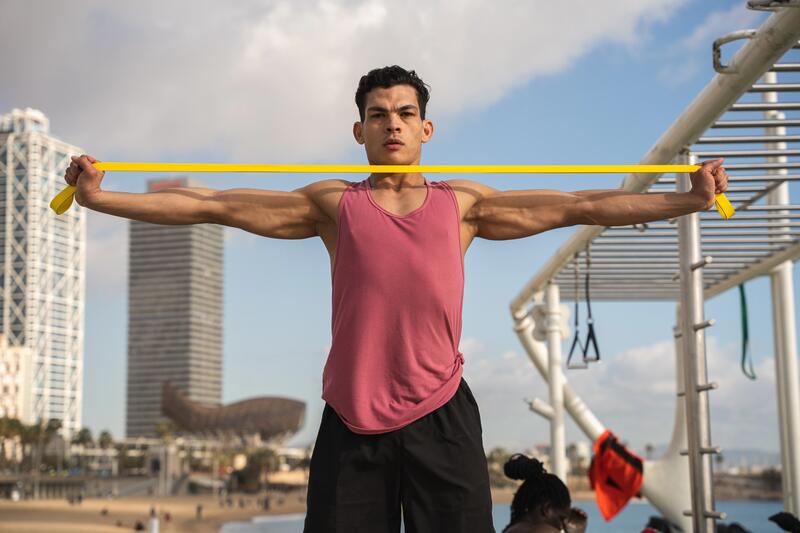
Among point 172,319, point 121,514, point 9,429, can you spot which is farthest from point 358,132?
point 172,319

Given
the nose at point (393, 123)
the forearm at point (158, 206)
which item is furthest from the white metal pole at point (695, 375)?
the forearm at point (158, 206)

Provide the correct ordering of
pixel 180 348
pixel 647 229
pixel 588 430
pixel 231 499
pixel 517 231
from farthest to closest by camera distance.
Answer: pixel 180 348, pixel 231 499, pixel 588 430, pixel 647 229, pixel 517 231

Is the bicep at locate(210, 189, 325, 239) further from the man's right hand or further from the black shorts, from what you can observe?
the black shorts

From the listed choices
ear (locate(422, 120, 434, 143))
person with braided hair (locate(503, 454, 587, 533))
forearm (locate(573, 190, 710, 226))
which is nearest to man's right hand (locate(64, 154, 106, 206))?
ear (locate(422, 120, 434, 143))

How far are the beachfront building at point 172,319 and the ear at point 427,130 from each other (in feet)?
588

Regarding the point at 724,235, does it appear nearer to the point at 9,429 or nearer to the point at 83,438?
the point at 9,429

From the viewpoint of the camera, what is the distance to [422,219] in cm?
297

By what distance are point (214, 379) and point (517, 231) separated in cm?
18481

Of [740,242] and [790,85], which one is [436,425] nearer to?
[790,85]

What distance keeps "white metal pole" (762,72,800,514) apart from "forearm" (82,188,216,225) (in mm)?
6868

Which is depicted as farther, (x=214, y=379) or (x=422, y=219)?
(x=214, y=379)

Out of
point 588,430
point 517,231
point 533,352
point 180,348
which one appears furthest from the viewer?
point 180,348

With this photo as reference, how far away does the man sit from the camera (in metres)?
2.83

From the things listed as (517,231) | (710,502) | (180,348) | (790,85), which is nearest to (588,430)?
(710,502)
